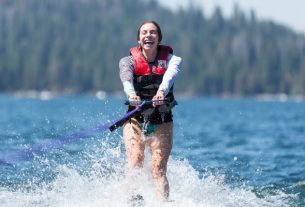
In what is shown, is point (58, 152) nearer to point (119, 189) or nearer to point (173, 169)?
point (173, 169)

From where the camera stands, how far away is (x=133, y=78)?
9.98 m

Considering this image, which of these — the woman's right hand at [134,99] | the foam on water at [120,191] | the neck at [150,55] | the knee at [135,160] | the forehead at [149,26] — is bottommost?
the foam on water at [120,191]

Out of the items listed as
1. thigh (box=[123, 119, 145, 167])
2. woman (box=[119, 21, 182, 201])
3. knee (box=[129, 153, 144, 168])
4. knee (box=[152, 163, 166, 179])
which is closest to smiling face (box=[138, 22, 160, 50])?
woman (box=[119, 21, 182, 201])

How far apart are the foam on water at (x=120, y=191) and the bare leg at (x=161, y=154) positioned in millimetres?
158

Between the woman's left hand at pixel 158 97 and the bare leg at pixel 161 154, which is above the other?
the woman's left hand at pixel 158 97

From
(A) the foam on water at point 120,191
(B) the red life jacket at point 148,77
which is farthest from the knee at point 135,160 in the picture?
(B) the red life jacket at point 148,77

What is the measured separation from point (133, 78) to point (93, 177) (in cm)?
229

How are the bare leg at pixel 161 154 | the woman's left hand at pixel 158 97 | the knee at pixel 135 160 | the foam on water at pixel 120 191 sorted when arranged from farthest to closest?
the foam on water at pixel 120 191 → the knee at pixel 135 160 → the bare leg at pixel 161 154 → the woman's left hand at pixel 158 97

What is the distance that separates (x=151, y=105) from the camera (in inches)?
387

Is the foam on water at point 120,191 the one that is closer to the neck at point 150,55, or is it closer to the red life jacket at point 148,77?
the red life jacket at point 148,77

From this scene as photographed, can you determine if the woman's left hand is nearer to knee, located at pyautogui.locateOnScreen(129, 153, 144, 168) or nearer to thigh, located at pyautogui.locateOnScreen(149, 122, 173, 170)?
thigh, located at pyautogui.locateOnScreen(149, 122, 173, 170)

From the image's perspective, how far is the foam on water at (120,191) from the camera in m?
10.1

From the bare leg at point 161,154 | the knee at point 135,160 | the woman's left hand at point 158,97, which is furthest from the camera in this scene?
the knee at point 135,160

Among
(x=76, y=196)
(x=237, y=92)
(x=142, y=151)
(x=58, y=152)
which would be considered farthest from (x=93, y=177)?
(x=237, y=92)
